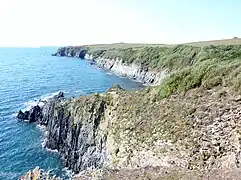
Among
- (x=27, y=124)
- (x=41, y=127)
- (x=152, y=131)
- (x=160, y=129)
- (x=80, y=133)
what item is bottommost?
(x=41, y=127)

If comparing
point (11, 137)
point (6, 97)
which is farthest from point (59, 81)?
point (11, 137)

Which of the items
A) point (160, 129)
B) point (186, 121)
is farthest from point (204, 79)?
point (160, 129)

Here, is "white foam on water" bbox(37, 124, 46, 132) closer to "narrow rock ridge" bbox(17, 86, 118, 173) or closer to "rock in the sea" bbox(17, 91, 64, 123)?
"rock in the sea" bbox(17, 91, 64, 123)

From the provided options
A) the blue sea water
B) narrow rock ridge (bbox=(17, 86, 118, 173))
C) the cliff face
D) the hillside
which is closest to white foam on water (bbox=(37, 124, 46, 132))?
the blue sea water

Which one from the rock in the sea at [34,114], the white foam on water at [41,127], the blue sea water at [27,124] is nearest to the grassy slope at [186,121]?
the blue sea water at [27,124]

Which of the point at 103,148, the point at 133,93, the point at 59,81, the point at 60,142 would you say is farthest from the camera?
the point at 59,81

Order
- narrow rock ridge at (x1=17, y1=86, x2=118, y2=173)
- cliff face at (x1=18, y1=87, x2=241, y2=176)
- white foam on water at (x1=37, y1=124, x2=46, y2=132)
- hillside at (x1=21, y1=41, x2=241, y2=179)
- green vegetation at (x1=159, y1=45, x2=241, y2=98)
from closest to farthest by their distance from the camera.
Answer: hillside at (x1=21, y1=41, x2=241, y2=179), cliff face at (x1=18, y1=87, x2=241, y2=176), green vegetation at (x1=159, y1=45, x2=241, y2=98), narrow rock ridge at (x1=17, y1=86, x2=118, y2=173), white foam on water at (x1=37, y1=124, x2=46, y2=132)

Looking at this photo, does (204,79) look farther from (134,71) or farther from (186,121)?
(134,71)

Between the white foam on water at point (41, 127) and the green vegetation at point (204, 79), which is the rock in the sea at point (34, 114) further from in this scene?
the green vegetation at point (204, 79)

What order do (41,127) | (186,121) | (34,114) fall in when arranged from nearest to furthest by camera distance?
(186,121), (41,127), (34,114)

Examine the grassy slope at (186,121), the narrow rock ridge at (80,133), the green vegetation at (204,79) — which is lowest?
the narrow rock ridge at (80,133)

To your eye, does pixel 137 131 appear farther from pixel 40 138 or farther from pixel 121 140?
pixel 40 138
